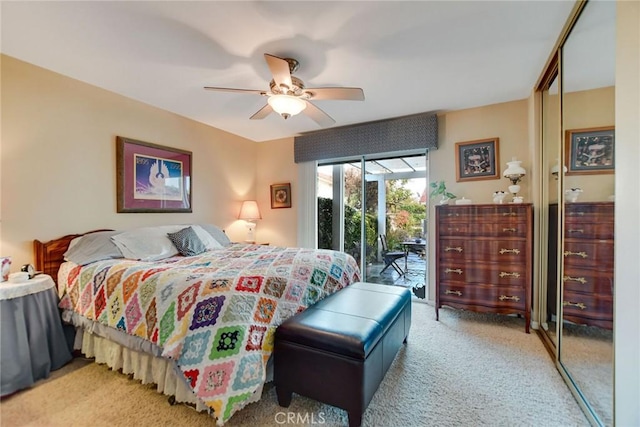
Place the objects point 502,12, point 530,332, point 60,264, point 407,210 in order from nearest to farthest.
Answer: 1. point 502,12
2. point 60,264
3. point 530,332
4. point 407,210

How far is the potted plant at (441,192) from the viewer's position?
10.6 feet

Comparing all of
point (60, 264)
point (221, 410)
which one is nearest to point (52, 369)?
point (60, 264)

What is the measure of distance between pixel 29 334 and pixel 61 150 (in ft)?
5.10

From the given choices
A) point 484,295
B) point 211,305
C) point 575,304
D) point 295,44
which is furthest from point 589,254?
point 295,44

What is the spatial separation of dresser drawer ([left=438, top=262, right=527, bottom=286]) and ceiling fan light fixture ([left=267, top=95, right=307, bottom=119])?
2.21 m

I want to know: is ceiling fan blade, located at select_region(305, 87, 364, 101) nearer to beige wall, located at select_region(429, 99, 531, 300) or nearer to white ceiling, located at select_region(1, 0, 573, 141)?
white ceiling, located at select_region(1, 0, 573, 141)

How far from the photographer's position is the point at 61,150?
2.46 metres

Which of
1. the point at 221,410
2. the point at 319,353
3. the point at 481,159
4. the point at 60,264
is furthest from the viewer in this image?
the point at 481,159

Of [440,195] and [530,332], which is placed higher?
[440,195]

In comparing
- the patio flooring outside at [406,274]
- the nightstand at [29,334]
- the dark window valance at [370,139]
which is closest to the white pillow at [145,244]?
the nightstand at [29,334]

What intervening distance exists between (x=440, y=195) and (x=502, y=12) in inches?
81.3

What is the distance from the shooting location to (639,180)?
106 cm

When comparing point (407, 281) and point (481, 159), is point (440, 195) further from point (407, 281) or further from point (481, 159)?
point (407, 281)

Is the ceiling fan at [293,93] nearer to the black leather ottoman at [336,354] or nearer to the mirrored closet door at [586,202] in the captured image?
the mirrored closet door at [586,202]
